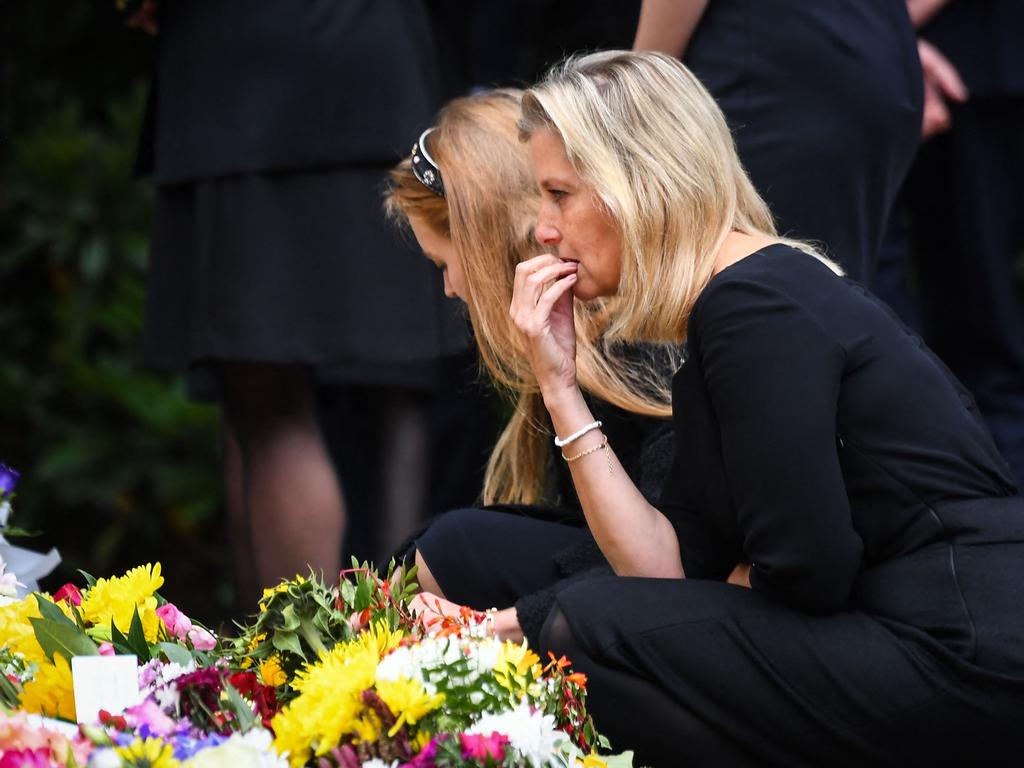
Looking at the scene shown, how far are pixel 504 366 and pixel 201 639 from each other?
2.48 feet

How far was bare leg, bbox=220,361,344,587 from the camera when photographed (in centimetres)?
286

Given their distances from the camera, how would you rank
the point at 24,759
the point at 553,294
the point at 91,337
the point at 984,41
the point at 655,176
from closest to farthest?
the point at 24,759
the point at 655,176
the point at 553,294
the point at 984,41
the point at 91,337

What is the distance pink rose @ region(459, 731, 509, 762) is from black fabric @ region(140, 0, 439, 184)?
59.9 inches

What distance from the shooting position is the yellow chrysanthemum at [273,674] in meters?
1.74

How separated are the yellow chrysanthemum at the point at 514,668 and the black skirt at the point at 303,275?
127 cm

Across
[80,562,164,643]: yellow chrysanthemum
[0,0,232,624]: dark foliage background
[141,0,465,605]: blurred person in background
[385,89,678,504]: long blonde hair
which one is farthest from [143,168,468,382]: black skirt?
[0,0,232,624]: dark foliage background

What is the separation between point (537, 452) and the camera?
2.58 m

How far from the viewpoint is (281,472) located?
2.87 m

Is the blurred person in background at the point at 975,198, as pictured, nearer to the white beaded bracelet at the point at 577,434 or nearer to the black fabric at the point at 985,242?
the black fabric at the point at 985,242

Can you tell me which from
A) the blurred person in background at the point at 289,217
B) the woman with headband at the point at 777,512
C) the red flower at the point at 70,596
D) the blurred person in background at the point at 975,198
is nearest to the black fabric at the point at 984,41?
the blurred person in background at the point at 975,198

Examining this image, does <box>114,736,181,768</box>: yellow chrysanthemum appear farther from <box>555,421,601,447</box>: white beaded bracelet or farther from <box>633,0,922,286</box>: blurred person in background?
<box>633,0,922,286</box>: blurred person in background

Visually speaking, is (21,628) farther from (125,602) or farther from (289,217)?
(289,217)

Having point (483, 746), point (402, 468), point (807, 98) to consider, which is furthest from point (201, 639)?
point (402, 468)

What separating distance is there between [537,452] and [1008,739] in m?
0.95
